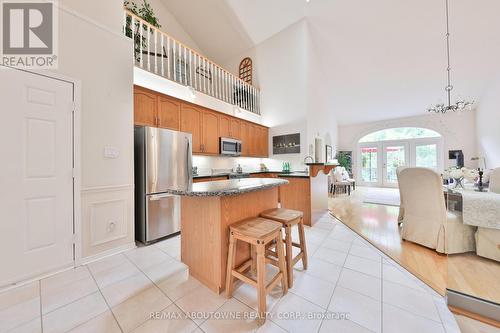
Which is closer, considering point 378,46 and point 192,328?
point 192,328

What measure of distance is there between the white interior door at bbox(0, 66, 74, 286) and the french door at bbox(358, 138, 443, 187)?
979cm

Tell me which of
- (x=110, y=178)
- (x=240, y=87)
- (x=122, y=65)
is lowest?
(x=110, y=178)

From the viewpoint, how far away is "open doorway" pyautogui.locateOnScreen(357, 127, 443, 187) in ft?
23.3

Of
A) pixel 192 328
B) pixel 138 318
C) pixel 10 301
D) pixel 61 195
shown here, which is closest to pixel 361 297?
pixel 192 328

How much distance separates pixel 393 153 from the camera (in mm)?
7840

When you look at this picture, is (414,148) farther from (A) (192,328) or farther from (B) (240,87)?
(A) (192,328)

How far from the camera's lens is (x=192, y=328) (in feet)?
3.94

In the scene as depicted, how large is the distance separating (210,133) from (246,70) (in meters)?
3.26

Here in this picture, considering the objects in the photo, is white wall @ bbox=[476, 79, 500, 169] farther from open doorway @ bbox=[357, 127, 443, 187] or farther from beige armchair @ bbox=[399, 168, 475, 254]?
beige armchair @ bbox=[399, 168, 475, 254]

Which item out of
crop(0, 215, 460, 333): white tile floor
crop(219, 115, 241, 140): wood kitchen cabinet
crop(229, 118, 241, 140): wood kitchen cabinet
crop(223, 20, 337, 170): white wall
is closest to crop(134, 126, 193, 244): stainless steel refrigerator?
crop(0, 215, 460, 333): white tile floor

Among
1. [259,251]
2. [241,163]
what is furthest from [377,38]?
[259,251]

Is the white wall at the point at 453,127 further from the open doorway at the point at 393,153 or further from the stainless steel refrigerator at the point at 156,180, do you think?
the stainless steel refrigerator at the point at 156,180

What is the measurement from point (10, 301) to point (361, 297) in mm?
2861

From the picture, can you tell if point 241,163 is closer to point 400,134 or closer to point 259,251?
point 259,251
